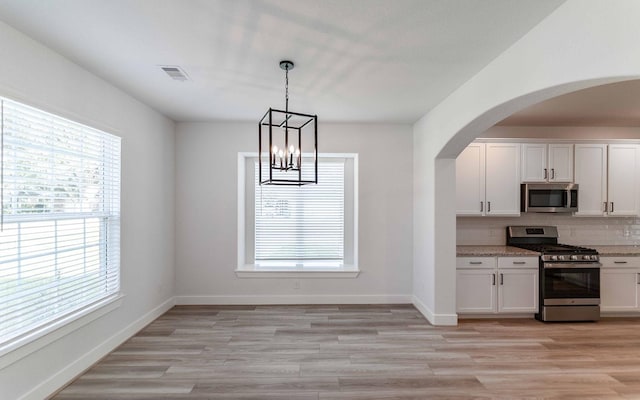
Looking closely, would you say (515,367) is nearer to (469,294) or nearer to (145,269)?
(469,294)

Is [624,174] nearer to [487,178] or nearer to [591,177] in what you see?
[591,177]

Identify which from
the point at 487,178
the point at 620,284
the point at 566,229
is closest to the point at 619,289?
the point at 620,284

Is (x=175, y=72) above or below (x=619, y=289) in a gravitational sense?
above

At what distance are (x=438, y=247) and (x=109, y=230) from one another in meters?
3.65

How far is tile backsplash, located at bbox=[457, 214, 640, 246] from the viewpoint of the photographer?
4926 mm

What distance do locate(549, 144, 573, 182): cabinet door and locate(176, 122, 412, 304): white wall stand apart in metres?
1.90

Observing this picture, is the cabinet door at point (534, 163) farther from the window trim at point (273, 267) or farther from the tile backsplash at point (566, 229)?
the window trim at point (273, 267)

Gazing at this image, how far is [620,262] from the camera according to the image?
4328mm

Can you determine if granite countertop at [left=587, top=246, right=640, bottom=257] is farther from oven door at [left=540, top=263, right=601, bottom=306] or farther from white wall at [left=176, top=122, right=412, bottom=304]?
white wall at [left=176, top=122, right=412, bottom=304]

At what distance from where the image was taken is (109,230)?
336cm

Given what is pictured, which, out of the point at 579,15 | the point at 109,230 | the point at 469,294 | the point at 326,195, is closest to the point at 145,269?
the point at 109,230

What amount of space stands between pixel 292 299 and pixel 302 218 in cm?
119

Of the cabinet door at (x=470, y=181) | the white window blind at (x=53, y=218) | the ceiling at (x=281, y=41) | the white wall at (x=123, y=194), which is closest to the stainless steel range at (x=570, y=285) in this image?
the cabinet door at (x=470, y=181)

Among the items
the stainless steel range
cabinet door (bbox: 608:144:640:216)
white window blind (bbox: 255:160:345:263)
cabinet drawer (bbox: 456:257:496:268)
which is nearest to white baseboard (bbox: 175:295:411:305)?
white window blind (bbox: 255:160:345:263)
